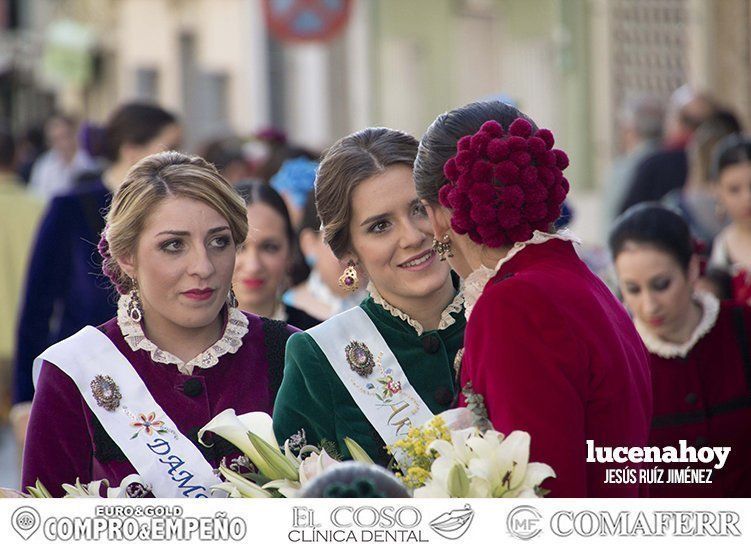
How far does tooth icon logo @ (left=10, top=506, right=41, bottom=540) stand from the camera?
2967 millimetres

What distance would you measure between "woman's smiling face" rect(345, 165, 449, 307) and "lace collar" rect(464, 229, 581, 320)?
0.59 m

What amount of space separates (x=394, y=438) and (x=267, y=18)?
9.89 metres

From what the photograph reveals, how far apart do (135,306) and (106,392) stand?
0.24 m

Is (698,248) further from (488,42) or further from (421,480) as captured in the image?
(488,42)

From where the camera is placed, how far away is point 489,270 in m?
3.04

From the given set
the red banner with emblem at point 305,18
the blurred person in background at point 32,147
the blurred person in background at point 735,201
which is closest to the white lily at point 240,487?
the blurred person in background at point 735,201

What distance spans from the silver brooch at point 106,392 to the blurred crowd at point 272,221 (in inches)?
26.7

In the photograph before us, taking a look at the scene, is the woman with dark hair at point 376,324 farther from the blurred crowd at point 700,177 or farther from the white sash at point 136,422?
the blurred crowd at point 700,177

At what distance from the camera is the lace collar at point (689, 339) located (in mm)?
4633

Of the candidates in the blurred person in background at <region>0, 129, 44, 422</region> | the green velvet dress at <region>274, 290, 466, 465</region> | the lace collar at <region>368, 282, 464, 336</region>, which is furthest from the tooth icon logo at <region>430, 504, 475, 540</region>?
the blurred person in background at <region>0, 129, 44, 422</region>

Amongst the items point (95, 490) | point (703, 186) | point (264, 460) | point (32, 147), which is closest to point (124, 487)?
point (95, 490)

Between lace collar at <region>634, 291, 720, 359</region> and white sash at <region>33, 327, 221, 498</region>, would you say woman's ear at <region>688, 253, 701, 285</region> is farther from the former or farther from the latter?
white sash at <region>33, 327, 221, 498</region>

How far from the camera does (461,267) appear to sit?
3.17 meters

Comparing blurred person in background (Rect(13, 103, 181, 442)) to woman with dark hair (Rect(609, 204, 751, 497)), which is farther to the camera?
blurred person in background (Rect(13, 103, 181, 442))
